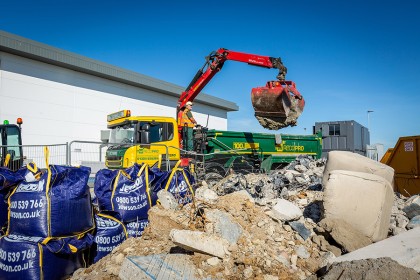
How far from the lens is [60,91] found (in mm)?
13055

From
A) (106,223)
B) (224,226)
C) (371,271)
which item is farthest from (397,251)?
(106,223)

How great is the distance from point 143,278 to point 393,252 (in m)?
2.54

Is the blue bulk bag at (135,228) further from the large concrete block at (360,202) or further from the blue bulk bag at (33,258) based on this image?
the large concrete block at (360,202)

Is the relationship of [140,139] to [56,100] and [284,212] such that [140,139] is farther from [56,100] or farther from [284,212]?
[56,100]

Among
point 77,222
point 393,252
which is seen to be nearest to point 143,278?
point 77,222

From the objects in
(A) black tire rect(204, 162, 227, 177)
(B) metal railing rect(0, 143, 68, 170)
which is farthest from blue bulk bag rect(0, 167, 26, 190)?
(A) black tire rect(204, 162, 227, 177)

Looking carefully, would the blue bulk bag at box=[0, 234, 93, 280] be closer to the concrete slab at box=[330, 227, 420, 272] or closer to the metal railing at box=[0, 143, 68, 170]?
the concrete slab at box=[330, 227, 420, 272]

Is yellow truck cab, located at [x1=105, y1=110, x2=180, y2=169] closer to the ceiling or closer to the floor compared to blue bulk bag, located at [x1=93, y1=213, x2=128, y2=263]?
closer to the ceiling

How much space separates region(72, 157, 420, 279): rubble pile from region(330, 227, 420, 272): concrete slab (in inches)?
11.0

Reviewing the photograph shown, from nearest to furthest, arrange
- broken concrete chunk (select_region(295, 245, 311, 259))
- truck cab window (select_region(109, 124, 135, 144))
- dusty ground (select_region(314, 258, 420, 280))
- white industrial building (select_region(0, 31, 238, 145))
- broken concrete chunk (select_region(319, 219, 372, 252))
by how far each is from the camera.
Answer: dusty ground (select_region(314, 258, 420, 280)), broken concrete chunk (select_region(295, 245, 311, 259)), broken concrete chunk (select_region(319, 219, 372, 252)), truck cab window (select_region(109, 124, 135, 144)), white industrial building (select_region(0, 31, 238, 145))

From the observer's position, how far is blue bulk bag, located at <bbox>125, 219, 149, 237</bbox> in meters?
4.11

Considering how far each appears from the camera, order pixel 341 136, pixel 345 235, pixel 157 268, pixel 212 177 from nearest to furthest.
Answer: pixel 157 268 → pixel 345 235 → pixel 212 177 → pixel 341 136

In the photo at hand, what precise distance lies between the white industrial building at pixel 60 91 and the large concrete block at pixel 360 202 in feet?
27.9

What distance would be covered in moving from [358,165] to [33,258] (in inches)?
172
